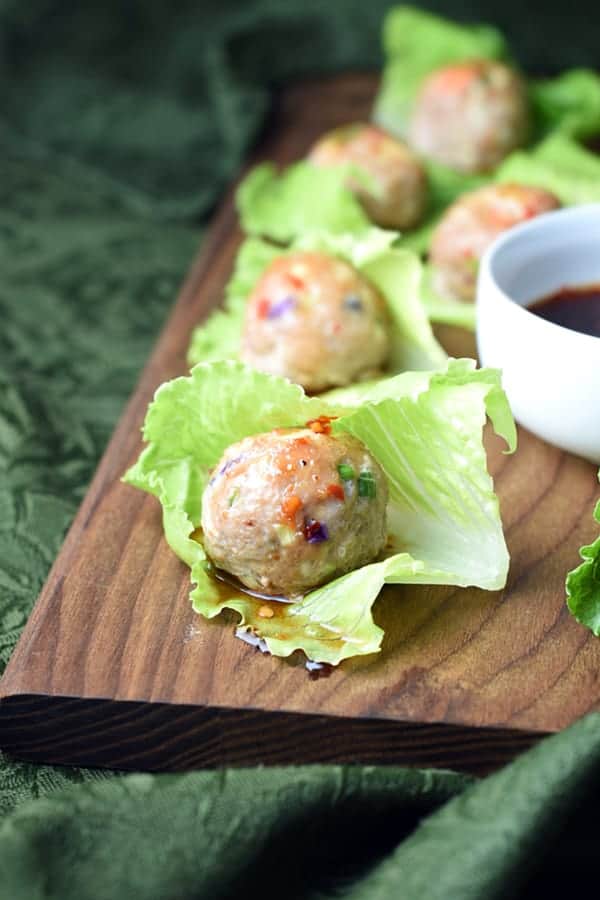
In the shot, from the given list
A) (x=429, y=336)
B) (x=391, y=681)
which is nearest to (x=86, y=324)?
(x=429, y=336)

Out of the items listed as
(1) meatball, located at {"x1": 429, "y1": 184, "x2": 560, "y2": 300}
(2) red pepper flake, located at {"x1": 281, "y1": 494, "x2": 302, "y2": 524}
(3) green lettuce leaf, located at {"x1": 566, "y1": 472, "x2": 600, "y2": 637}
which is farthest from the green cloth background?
(1) meatball, located at {"x1": 429, "y1": 184, "x2": 560, "y2": 300}

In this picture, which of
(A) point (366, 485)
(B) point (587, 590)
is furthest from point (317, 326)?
(B) point (587, 590)

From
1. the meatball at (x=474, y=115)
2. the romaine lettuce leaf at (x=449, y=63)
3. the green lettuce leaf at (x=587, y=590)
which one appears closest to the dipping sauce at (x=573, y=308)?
the green lettuce leaf at (x=587, y=590)

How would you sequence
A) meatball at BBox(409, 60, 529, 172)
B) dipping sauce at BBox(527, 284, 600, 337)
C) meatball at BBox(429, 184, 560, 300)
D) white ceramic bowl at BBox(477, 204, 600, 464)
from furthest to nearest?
meatball at BBox(409, 60, 529, 172) < meatball at BBox(429, 184, 560, 300) < dipping sauce at BBox(527, 284, 600, 337) < white ceramic bowl at BBox(477, 204, 600, 464)

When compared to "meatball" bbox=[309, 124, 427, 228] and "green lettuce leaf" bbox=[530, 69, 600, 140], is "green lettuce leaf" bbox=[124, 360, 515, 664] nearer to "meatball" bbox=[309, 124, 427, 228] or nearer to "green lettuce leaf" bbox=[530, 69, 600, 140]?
"meatball" bbox=[309, 124, 427, 228]

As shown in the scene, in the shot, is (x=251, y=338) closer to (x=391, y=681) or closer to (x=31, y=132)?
(x=391, y=681)

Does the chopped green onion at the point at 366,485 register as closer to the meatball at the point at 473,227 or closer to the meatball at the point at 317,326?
the meatball at the point at 317,326
